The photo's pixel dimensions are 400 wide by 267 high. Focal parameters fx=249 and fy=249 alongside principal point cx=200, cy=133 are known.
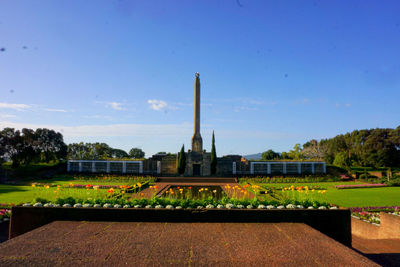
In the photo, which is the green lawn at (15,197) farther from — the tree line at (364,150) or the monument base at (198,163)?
the tree line at (364,150)

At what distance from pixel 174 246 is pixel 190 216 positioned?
1.84m

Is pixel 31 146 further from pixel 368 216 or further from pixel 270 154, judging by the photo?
pixel 270 154

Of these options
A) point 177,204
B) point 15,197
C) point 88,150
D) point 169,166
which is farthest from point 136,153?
point 177,204

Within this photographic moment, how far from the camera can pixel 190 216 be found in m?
6.60

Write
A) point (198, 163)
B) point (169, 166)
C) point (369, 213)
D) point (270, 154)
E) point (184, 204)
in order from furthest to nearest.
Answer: point (270, 154), point (169, 166), point (198, 163), point (369, 213), point (184, 204)

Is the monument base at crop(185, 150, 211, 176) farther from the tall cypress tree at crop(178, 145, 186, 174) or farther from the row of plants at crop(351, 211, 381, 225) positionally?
A: the row of plants at crop(351, 211, 381, 225)

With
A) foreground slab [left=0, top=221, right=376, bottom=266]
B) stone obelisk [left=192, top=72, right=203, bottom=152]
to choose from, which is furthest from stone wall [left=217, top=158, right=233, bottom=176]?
foreground slab [left=0, top=221, right=376, bottom=266]

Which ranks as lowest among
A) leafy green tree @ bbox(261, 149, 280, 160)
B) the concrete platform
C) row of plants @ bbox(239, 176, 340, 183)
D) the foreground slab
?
row of plants @ bbox(239, 176, 340, 183)

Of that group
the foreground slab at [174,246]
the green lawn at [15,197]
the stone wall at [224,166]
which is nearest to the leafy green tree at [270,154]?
the stone wall at [224,166]

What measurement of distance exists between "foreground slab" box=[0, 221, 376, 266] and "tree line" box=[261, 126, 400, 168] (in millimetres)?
35244

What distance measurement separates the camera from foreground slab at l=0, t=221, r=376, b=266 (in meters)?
4.12

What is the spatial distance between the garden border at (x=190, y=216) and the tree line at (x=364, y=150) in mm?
33037

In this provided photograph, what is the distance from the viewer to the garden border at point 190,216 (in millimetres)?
6598

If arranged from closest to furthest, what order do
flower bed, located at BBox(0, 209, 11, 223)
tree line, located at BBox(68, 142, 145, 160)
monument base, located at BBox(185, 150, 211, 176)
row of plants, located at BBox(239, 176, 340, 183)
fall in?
flower bed, located at BBox(0, 209, 11, 223) < row of plants, located at BBox(239, 176, 340, 183) < monument base, located at BBox(185, 150, 211, 176) < tree line, located at BBox(68, 142, 145, 160)
